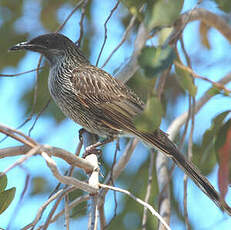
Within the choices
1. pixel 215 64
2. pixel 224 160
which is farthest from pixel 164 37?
pixel 224 160

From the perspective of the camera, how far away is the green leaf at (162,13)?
6.57ft

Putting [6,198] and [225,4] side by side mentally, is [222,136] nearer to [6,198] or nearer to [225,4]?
[225,4]

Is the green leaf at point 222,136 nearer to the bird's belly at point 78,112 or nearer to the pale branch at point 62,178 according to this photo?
the pale branch at point 62,178

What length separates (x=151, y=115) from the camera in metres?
2.09

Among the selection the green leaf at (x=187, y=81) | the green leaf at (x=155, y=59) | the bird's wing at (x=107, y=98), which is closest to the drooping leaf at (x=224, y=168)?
the green leaf at (x=155, y=59)

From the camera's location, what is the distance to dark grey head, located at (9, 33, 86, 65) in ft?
14.4

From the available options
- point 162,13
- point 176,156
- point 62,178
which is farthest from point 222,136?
point 176,156

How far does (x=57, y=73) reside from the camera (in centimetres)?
441

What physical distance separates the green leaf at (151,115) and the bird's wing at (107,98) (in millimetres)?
1735

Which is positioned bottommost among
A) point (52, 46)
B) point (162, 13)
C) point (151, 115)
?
point (151, 115)

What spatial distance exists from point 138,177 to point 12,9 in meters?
2.64

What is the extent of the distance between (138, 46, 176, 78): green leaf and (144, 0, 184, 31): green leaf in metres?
0.11

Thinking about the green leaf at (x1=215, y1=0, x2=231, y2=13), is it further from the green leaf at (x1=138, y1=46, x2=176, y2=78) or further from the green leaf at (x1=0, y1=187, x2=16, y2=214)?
the green leaf at (x1=0, y1=187, x2=16, y2=214)

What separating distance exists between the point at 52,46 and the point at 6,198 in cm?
230
